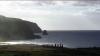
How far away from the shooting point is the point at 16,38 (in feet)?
567

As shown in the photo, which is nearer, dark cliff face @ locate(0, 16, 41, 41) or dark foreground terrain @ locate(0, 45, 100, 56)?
dark foreground terrain @ locate(0, 45, 100, 56)

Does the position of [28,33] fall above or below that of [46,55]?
below

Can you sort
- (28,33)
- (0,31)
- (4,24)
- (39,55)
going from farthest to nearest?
(28,33), (4,24), (0,31), (39,55)

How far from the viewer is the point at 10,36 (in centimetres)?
16662

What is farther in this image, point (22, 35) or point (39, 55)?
point (22, 35)

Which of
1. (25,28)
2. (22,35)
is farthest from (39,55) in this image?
(25,28)

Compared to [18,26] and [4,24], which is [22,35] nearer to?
[18,26]

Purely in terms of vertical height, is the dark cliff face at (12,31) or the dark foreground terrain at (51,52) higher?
the dark foreground terrain at (51,52)

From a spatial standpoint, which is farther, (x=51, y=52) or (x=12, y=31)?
(x=12, y=31)

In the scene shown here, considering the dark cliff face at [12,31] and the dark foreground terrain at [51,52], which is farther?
the dark cliff face at [12,31]

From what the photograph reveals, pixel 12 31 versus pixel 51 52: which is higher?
pixel 51 52

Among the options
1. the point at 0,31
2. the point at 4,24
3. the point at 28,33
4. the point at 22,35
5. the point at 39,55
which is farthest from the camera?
the point at 28,33

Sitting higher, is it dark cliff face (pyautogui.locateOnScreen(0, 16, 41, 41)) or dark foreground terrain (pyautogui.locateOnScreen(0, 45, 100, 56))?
Result: dark foreground terrain (pyautogui.locateOnScreen(0, 45, 100, 56))

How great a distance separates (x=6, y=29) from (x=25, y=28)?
3284 cm
